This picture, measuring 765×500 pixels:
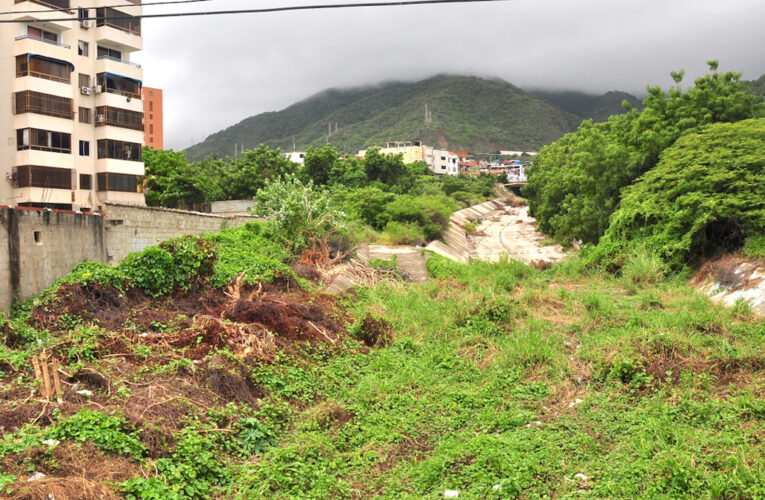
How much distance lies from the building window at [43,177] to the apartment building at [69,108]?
0.14ft

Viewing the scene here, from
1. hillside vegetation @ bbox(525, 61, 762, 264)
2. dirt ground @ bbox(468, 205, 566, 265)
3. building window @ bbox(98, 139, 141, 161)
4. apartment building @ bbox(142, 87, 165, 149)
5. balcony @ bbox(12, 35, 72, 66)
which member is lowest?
dirt ground @ bbox(468, 205, 566, 265)

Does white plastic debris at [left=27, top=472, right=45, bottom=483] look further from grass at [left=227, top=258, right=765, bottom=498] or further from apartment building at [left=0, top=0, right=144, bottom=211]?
apartment building at [left=0, top=0, right=144, bottom=211]

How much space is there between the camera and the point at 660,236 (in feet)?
48.4

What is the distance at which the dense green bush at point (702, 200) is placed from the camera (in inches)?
514

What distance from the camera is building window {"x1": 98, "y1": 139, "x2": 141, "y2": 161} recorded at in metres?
28.7

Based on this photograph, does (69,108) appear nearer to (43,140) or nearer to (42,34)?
(43,140)

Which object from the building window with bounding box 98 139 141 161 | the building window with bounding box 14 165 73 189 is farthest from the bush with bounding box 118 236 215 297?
the building window with bounding box 98 139 141 161

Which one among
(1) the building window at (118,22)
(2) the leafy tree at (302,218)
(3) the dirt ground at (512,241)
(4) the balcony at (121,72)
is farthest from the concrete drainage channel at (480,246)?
(1) the building window at (118,22)

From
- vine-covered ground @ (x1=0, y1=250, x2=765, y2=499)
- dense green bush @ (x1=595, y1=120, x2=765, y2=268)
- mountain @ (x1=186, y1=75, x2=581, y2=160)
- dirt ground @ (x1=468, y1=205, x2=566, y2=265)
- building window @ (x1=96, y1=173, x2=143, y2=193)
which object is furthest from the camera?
mountain @ (x1=186, y1=75, x2=581, y2=160)

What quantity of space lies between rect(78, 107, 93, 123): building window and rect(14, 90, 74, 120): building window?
1.11m

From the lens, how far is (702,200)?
13516mm

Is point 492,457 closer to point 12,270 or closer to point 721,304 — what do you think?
point 721,304

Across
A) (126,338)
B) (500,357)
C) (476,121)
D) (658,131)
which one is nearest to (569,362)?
(500,357)

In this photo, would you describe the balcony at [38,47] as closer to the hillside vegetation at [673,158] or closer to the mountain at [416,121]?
the hillside vegetation at [673,158]
